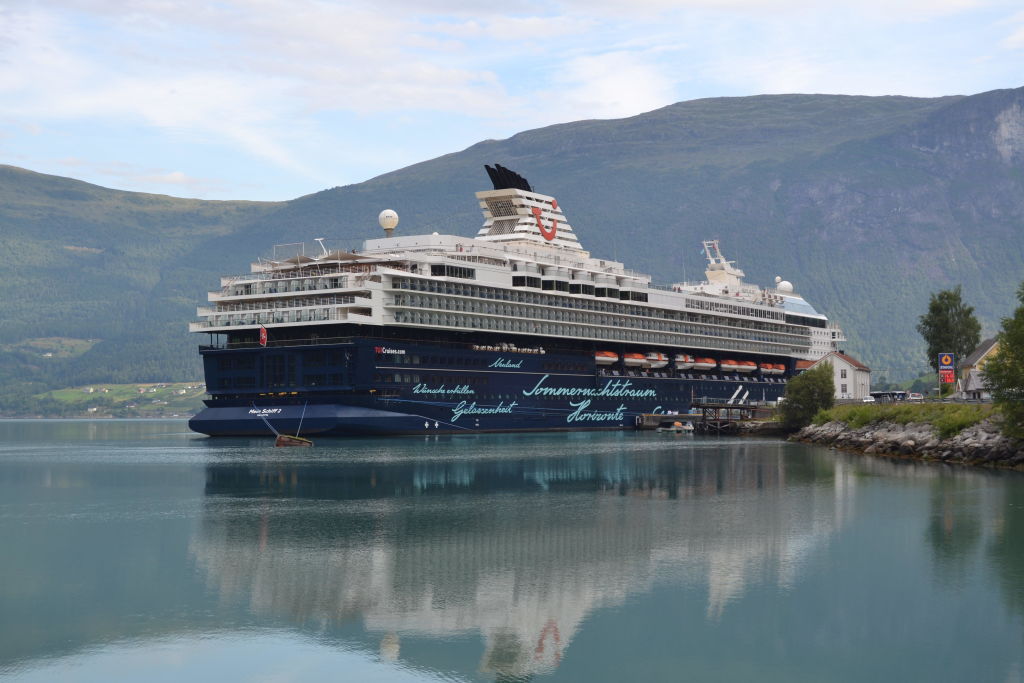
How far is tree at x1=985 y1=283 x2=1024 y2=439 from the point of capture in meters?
66.8

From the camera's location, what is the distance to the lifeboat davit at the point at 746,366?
155m

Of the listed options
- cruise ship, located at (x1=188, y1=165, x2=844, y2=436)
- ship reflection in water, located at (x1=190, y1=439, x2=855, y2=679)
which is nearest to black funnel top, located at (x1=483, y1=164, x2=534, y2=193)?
cruise ship, located at (x1=188, y1=165, x2=844, y2=436)

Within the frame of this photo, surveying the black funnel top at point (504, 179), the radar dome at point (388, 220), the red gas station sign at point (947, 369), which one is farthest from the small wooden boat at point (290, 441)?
the red gas station sign at point (947, 369)

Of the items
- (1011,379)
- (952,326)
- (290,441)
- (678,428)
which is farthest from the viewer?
(952,326)

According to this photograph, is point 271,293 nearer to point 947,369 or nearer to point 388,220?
point 388,220

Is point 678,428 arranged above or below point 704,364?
below

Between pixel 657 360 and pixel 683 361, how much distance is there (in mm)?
5429

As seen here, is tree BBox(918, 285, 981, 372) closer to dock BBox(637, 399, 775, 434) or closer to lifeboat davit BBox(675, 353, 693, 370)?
dock BBox(637, 399, 775, 434)

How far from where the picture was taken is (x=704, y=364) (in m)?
147

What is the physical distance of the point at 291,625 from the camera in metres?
29.5

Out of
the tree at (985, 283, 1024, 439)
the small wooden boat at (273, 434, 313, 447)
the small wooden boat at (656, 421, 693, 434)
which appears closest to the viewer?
the tree at (985, 283, 1024, 439)

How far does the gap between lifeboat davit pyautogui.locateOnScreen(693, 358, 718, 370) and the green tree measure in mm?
33527

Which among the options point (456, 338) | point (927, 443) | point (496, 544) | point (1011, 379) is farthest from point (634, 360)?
point (496, 544)

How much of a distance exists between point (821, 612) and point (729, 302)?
125 metres
